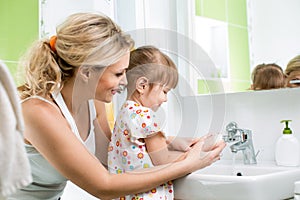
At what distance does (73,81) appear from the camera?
1.44 m

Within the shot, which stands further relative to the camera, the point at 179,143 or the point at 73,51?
the point at 179,143

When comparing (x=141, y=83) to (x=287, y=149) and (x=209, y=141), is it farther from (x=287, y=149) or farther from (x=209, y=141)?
(x=287, y=149)

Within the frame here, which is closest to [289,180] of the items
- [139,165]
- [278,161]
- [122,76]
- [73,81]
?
[278,161]

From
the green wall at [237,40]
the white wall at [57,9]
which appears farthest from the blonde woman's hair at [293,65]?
the white wall at [57,9]

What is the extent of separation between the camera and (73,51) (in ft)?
4.36

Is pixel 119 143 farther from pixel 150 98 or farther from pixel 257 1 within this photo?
pixel 257 1

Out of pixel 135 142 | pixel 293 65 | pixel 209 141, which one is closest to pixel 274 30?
pixel 293 65

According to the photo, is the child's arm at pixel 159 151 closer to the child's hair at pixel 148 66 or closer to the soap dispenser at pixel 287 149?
the child's hair at pixel 148 66

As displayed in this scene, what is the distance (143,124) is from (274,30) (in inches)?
31.8

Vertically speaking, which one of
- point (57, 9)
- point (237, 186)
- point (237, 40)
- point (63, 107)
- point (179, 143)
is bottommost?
point (237, 186)

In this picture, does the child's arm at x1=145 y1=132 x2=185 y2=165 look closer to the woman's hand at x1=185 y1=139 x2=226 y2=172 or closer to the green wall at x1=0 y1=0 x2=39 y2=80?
the woman's hand at x1=185 y1=139 x2=226 y2=172

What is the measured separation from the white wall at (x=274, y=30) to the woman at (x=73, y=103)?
1.82ft

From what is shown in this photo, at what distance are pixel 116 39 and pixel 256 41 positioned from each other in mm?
777

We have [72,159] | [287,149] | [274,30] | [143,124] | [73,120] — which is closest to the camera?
[72,159]
